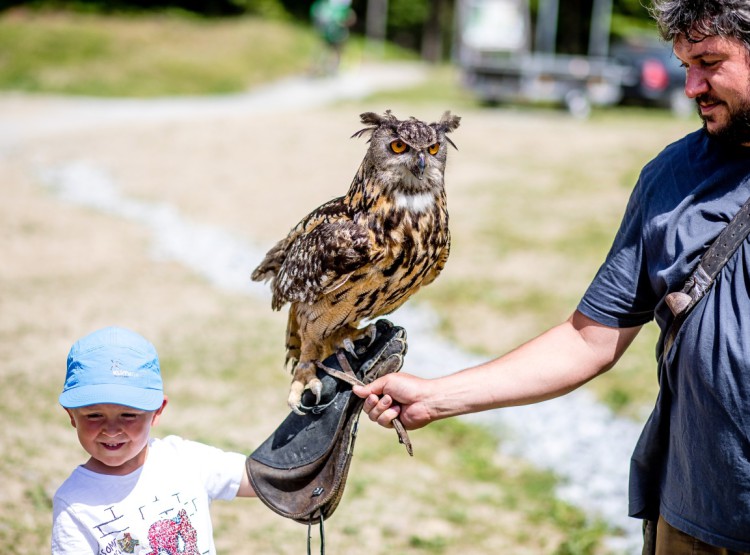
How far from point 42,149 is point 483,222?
7.32m

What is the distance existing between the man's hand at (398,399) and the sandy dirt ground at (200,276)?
1.93 m

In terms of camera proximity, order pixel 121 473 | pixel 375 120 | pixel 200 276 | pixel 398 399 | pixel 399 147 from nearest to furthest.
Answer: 1. pixel 121 473
2. pixel 398 399
3. pixel 399 147
4. pixel 375 120
5. pixel 200 276

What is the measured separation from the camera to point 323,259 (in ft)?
8.82

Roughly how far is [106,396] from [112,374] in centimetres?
6

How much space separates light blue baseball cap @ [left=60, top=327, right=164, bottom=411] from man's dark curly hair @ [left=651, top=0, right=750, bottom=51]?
158 cm

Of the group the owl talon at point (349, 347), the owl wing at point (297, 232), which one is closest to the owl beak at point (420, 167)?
the owl wing at point (297, 232)

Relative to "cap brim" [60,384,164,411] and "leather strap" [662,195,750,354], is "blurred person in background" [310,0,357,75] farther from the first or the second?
"leather strap" [662,195,750,354]

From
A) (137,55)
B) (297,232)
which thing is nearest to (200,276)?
(297,232)

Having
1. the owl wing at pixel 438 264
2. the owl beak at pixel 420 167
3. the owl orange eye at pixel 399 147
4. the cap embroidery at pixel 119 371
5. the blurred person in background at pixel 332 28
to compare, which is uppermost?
the blurred person in background at pixel 332 28

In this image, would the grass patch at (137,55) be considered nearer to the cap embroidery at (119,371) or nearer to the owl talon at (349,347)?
the owl talon at (349,347)

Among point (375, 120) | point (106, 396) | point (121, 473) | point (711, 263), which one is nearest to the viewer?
point (711, 263)

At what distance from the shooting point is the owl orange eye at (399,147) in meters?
2.68

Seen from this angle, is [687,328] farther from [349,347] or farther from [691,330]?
[349,347]

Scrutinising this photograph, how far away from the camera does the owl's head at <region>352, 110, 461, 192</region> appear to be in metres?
2.66
